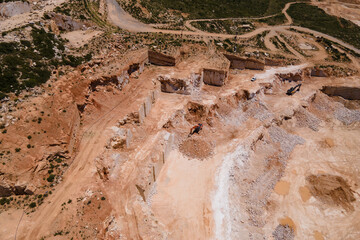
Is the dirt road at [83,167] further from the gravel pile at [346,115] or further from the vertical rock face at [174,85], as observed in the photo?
the gravel pile at [346,115]

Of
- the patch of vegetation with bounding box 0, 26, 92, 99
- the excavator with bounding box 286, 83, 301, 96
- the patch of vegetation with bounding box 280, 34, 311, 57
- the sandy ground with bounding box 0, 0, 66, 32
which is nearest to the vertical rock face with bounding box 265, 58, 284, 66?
the excavator with bounding box 286, 83, 301, 96

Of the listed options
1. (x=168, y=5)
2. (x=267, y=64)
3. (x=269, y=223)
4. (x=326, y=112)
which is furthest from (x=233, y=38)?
(x=269, y=223)

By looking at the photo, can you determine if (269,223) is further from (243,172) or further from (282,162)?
(282,162)

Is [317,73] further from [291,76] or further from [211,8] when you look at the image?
[211,8]

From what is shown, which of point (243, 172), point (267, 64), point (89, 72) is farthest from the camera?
point (267, 64)

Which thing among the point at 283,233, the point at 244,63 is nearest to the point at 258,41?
the point at 244,63

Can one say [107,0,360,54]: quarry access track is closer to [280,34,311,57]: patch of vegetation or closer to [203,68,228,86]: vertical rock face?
[280,34,311,57]: patch of vegetation
